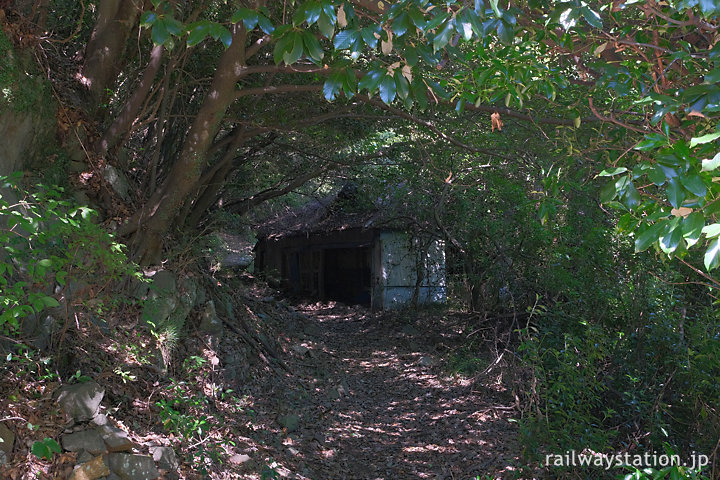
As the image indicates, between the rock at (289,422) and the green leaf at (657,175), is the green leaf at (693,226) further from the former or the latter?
the rock at (289,422)

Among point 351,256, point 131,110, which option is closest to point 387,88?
point 131,110

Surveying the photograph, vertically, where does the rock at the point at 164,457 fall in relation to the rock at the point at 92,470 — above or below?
below

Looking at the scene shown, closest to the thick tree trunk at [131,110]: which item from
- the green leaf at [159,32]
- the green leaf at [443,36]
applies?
the green leaf at [159,32]

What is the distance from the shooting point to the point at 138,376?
5965 millimetres

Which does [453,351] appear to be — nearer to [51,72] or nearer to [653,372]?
[653,372]

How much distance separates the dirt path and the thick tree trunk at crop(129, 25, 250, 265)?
8.76 ft

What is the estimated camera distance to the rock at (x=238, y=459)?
5.83 meters

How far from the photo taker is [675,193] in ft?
7.65

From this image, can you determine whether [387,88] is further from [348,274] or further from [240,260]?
[348,274]

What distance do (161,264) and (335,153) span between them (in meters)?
5.49

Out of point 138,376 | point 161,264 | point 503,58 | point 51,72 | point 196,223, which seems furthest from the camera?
point 196,223

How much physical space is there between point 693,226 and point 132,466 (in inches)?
173

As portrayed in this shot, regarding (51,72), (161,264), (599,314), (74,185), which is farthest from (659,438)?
(51,72)

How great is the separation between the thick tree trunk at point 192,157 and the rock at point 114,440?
260 cm
